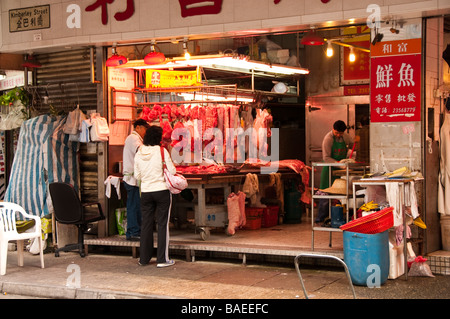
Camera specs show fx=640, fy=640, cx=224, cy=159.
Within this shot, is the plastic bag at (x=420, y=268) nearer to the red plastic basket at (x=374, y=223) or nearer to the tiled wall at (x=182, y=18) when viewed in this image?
the red plastic basket at (x=374, y=223)

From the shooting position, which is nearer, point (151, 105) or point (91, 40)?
point (91, 40)

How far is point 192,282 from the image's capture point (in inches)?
376

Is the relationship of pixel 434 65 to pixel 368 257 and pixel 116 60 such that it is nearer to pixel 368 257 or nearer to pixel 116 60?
pixel 368 257

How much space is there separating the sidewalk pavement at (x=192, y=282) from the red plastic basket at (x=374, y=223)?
32.1 inches

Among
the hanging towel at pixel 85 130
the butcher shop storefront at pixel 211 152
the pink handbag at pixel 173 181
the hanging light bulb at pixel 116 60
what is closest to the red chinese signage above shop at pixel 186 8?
the hanging light bulb at pixel 116 60

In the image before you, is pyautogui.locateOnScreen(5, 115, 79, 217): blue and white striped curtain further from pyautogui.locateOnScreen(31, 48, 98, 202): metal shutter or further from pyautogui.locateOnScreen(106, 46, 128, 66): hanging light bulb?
pyautogui.locateOnScreen(106, 46, 128, 66): hanging light bulb

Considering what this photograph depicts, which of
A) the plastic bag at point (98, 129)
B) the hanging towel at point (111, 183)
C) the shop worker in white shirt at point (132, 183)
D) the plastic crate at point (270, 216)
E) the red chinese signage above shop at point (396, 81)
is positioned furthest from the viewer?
the plastic crate at point (270, 216)

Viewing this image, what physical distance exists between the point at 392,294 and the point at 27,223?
645cm

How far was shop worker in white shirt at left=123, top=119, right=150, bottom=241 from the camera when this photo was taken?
38.4 feet

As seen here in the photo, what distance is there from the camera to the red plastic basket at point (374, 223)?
8.79 meters

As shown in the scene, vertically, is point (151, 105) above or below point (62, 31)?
below

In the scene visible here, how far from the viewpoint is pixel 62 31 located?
41.2 ft
